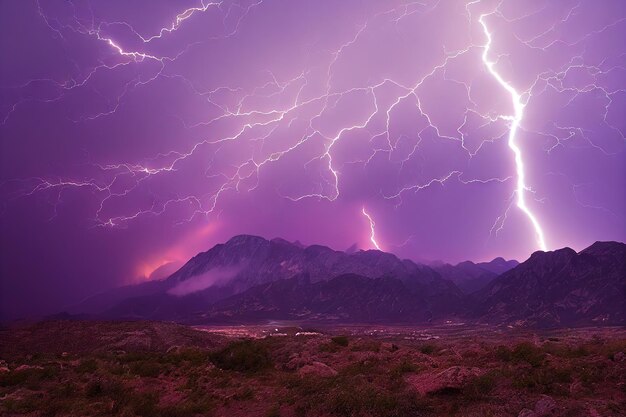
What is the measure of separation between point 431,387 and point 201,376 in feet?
35.3

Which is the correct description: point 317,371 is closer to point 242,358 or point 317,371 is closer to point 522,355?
point 242,358

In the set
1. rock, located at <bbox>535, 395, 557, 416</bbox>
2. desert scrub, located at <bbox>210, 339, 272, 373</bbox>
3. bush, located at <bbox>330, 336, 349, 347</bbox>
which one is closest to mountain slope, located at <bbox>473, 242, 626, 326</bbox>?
Result: bush, located at <bbox>330, 336, 349, 347</bbox>

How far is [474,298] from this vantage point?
124 m

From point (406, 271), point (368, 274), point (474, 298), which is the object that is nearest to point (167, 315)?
point (368, 274)

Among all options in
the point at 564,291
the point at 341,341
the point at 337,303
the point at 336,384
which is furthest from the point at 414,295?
the point at 336,384

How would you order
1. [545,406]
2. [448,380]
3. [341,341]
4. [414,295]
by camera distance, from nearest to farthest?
[545,406]
[448,380]
[341,341]
[414,295]

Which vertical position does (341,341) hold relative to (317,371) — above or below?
above

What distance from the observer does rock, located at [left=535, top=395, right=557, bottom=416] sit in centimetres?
916

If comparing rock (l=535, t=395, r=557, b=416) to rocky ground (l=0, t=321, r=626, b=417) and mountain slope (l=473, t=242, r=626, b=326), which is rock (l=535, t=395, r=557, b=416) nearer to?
rocky ground (l=0, t=321, r=626, b=417)

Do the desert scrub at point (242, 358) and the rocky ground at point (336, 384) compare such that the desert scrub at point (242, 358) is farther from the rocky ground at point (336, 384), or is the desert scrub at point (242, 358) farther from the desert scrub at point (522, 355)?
the desert scrub at point (522, 355)

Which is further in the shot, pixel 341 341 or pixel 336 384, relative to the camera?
pixel 341 341

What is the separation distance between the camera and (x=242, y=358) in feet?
68.4

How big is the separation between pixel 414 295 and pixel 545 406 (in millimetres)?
131707

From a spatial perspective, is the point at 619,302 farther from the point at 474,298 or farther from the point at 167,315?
the point at 167,315
